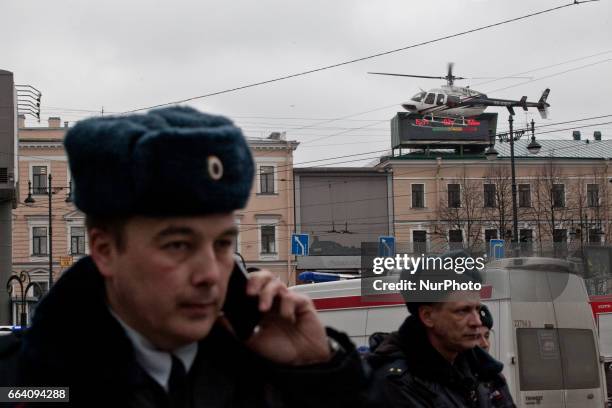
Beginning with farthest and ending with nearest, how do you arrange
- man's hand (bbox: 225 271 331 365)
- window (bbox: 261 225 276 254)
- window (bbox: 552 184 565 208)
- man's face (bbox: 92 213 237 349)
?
window (bbox: 261 225 276 254), window (bbox: 552 184 565 208), man's hand (bbox: 225 271 331 365), man's face (bbox: 92 213 237 349)

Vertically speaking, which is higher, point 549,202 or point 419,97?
point 419,97

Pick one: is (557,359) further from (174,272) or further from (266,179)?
(266,179)

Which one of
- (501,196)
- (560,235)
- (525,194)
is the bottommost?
(560,235)

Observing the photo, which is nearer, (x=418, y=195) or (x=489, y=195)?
(x=489, y=195)

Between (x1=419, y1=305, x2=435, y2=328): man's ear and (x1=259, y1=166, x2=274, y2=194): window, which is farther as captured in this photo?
(x1=259, y1=166, x2=274, y2=194): window

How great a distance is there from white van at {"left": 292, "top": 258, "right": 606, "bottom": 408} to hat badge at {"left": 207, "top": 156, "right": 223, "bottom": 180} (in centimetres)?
996

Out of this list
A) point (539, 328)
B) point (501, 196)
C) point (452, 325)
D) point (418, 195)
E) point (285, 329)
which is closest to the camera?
point (285, 329)

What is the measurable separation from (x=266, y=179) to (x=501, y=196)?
15.8 metres

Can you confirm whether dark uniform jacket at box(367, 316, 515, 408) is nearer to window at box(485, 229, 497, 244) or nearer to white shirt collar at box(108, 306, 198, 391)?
white shirt collar at box(108, 306, 198, 391)

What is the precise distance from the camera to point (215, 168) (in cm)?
199

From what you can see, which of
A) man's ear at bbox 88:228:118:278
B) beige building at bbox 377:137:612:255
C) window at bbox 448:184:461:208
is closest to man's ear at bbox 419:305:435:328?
man's ear at bbox 88:228:118:278

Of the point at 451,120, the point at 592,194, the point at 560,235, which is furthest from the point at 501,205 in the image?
the point at 451,120

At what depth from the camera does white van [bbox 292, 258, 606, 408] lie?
1163cm

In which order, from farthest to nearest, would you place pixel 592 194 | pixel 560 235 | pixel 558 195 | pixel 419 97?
Result: pixel 419 97 → pixel 592 194 → pixel 558 195 → pixel 560 235
